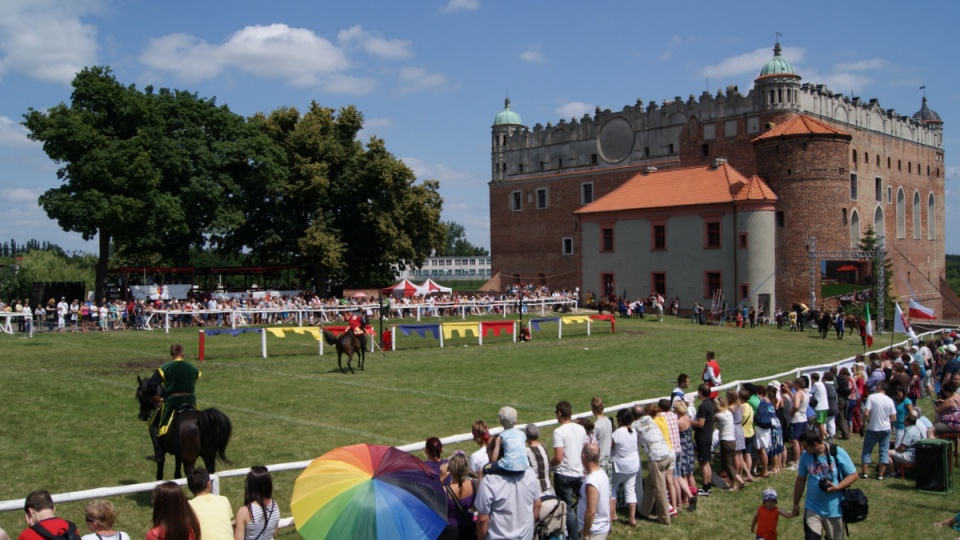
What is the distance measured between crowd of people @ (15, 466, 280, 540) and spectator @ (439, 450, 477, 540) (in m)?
1.56

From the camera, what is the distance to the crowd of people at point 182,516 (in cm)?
588

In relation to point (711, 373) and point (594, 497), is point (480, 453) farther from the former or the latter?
point (711, 373)

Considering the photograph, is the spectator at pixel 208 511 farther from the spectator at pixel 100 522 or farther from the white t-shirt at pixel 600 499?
the white t-shirt at pixel 600 499

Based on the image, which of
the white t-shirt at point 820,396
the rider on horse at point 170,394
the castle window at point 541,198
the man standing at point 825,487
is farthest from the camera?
the castle window at point 541,198

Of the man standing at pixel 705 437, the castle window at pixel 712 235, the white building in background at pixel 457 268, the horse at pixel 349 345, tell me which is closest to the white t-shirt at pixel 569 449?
the man standing at pixel 705 437

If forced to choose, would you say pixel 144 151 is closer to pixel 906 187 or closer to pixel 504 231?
pixel 504 231

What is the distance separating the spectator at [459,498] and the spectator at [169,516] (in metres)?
2.28

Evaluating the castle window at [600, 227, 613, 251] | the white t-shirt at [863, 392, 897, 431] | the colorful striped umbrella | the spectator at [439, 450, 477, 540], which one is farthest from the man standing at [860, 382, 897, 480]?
the castle window at [600, 227, 613, 251]

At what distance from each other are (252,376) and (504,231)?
52701mm

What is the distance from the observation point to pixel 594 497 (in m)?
8.09

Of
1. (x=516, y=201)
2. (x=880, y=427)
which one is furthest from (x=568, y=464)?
(x=516, y=201)

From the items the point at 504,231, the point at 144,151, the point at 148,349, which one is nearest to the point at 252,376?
the point at 148,349

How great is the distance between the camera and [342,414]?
624 inches

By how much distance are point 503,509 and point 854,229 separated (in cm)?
5507
